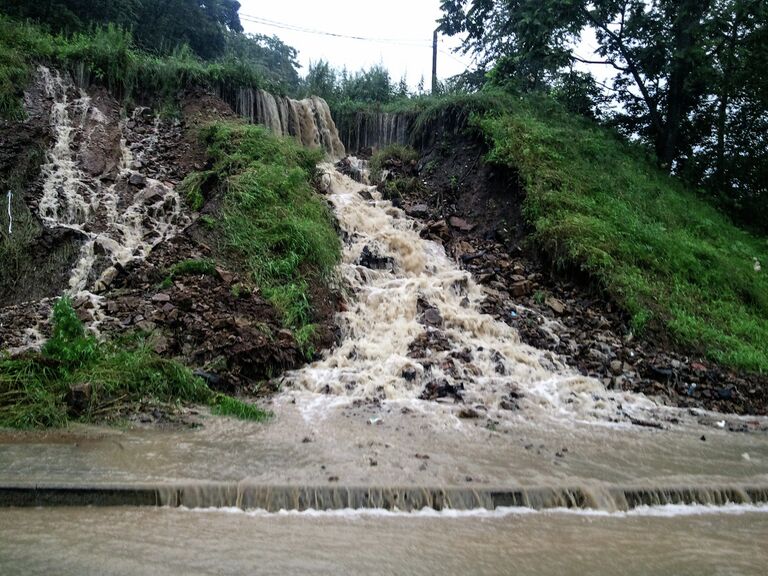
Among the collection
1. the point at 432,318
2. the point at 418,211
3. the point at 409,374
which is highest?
the point at 418,211

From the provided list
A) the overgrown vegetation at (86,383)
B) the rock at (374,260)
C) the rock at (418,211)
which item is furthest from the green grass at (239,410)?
the rock at (418,211)

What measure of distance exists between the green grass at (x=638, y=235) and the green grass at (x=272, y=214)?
16.1 feet

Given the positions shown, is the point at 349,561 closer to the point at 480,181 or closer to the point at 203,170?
the point at 203,170

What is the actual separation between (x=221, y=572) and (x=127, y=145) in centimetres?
1176

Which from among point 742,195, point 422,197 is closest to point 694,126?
point 742,195

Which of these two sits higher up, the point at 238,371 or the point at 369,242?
the point at 369,242

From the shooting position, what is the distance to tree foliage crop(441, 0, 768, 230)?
16109mm

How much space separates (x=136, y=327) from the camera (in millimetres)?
7770

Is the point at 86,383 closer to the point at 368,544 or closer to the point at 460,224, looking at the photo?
the point at 368,544

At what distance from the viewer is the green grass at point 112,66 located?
12531 millimetres

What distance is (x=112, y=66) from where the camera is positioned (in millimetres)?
14031

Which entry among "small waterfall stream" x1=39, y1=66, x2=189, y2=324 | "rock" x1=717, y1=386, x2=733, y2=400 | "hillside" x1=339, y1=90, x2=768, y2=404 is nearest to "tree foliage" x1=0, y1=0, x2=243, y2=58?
"small waterfall stream" x1=39, y1=66, x2=189, y2=324

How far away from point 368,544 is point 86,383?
4.06 meters

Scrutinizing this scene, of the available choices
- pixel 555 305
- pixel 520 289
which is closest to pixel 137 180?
pixel 520 289
